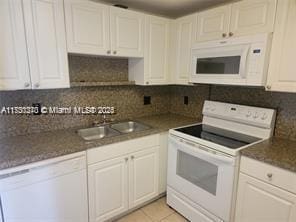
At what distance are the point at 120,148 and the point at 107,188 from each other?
39cm

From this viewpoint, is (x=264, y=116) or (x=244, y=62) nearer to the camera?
(x=244, y=62)

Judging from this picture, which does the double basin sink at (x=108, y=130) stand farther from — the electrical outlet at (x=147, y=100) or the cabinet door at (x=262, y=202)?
the cabinet door at (x=262, y=202)

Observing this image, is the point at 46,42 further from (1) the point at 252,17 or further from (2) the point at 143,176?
(1) the point at 252,17

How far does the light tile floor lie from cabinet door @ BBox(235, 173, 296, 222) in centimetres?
68

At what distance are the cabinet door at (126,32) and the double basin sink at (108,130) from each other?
824mm

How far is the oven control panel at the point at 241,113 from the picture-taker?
5.93ft

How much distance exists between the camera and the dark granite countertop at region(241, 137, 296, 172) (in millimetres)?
1349

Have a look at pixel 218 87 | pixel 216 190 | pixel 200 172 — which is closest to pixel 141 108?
pixel 218 87

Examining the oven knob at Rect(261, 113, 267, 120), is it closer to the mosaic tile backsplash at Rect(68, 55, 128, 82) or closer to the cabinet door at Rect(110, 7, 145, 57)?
the cabinet door at Rect(110, 7, 145, 57)

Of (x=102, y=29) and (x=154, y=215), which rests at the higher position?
(x=102, y=29)

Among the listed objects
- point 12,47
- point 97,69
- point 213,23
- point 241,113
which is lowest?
point 241,113

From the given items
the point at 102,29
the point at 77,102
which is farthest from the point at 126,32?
the point at 77,102

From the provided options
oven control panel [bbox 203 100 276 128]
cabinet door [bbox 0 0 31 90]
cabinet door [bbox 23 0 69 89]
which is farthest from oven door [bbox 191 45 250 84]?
cabinet door [bbox 0 0 31 90]

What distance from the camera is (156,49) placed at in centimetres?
231
